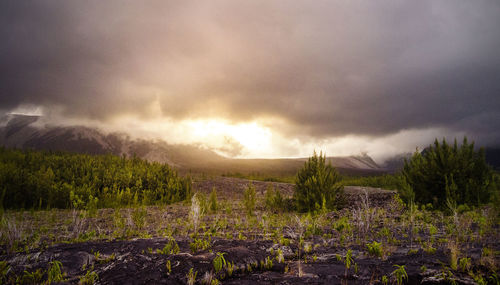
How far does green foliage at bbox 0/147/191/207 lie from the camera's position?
14.5m

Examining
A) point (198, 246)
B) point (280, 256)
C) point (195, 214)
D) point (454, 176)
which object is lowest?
point (198, 246)

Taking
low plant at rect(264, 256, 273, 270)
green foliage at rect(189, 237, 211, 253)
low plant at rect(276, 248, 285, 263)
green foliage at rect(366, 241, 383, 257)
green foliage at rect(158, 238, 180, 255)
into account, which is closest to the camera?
low plant at rect(264, 256, 273, 270)

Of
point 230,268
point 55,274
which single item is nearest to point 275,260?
point 230,268

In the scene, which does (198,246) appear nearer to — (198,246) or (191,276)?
(198,246)

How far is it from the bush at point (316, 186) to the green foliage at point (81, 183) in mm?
7963

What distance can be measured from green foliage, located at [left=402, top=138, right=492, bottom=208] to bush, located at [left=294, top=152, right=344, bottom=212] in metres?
3.59

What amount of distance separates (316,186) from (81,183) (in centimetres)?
1541

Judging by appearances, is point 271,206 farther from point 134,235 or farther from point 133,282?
point 133,282

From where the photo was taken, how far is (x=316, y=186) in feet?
38.8

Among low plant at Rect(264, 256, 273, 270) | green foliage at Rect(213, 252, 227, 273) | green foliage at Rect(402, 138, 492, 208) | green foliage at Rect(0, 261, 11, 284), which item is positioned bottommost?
green foliage at Rect(0, 261, 11, 284)

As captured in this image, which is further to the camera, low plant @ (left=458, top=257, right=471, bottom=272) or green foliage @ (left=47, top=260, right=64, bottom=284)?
green foliage @ (left=47, top=260, right=64, bottom=284)

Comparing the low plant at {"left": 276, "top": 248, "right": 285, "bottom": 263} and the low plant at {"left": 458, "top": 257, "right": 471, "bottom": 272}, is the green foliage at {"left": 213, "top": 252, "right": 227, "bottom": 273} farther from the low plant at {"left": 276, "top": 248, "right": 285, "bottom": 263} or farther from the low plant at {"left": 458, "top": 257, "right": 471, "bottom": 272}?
the low plant at {"left": 458, "top": 257, "right": 471, "bottom": 272}

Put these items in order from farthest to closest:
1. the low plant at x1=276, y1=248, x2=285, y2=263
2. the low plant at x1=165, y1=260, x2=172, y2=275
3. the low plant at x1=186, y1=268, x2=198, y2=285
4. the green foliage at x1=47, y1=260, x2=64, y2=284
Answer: the low plant at x1=276, y1=248, x2=285, y2=263 < the low plant at x1=165, y1=260, x2=172, y2=275 < the green foliage at x1=47, y1=260, x2=64, y2=284 < the low plant at x1=186, y1=268, x2=198, y2=285

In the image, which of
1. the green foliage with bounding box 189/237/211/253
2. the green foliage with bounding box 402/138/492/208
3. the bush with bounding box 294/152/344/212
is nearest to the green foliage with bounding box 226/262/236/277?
the green foliage with bounding box 189/237/211/253
